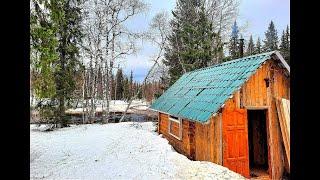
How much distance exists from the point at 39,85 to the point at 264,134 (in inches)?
340

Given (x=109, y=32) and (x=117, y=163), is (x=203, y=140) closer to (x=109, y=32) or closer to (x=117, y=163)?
(x=117, y=163)

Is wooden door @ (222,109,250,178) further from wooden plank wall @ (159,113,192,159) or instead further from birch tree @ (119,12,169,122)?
birch tree @ (119,12,169,122)

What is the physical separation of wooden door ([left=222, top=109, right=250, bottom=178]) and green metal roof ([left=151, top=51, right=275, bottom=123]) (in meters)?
0.62

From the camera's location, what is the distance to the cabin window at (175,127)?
12.0 m

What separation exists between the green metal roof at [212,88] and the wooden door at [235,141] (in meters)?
0.62

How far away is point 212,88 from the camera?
10953 millimetres

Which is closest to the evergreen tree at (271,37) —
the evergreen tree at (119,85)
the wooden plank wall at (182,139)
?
the evergreen tree at (119,85)

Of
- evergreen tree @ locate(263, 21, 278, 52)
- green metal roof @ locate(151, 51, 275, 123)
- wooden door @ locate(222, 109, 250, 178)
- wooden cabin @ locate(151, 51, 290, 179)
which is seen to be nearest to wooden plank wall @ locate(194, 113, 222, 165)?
wooden cabin @ locate(151, 51, 290, 179)

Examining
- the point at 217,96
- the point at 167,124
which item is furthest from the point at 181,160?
the point at 167,124

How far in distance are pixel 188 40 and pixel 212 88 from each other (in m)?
14.6

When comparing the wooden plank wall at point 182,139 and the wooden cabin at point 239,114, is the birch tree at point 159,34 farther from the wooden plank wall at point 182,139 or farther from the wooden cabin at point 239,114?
the wooden cabin at point 239,114

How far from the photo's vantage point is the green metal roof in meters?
9.41

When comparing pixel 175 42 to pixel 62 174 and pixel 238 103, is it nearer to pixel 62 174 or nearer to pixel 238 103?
pixel 238 103

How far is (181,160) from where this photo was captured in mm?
9164
